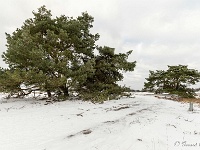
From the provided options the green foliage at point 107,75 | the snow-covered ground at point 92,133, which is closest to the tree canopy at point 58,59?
the green foliage at point 107,75

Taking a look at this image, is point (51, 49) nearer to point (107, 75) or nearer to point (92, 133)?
point (107, 75)

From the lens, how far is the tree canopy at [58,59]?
14.8m

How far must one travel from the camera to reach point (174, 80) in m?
29.8

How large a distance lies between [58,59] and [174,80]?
18.7 m

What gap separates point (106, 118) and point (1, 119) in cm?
513

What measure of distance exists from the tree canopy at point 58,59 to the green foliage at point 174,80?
11.6m

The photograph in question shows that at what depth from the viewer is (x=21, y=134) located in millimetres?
7945

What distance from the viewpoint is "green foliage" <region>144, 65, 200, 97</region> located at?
28578 millimetres

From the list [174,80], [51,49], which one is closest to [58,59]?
[51,49]

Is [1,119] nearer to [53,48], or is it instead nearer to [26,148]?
[26,148]

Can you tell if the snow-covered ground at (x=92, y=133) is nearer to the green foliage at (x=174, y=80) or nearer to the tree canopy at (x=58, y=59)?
the tree canopy at (x=58, y=59)

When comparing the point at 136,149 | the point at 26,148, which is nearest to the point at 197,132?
the point at 136,149

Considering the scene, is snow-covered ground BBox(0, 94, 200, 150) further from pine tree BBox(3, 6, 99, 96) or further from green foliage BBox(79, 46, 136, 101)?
green foliage BBox(79, 46, 136, 101)

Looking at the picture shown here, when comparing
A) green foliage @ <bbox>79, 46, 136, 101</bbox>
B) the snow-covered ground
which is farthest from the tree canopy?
the snow-covered ground
